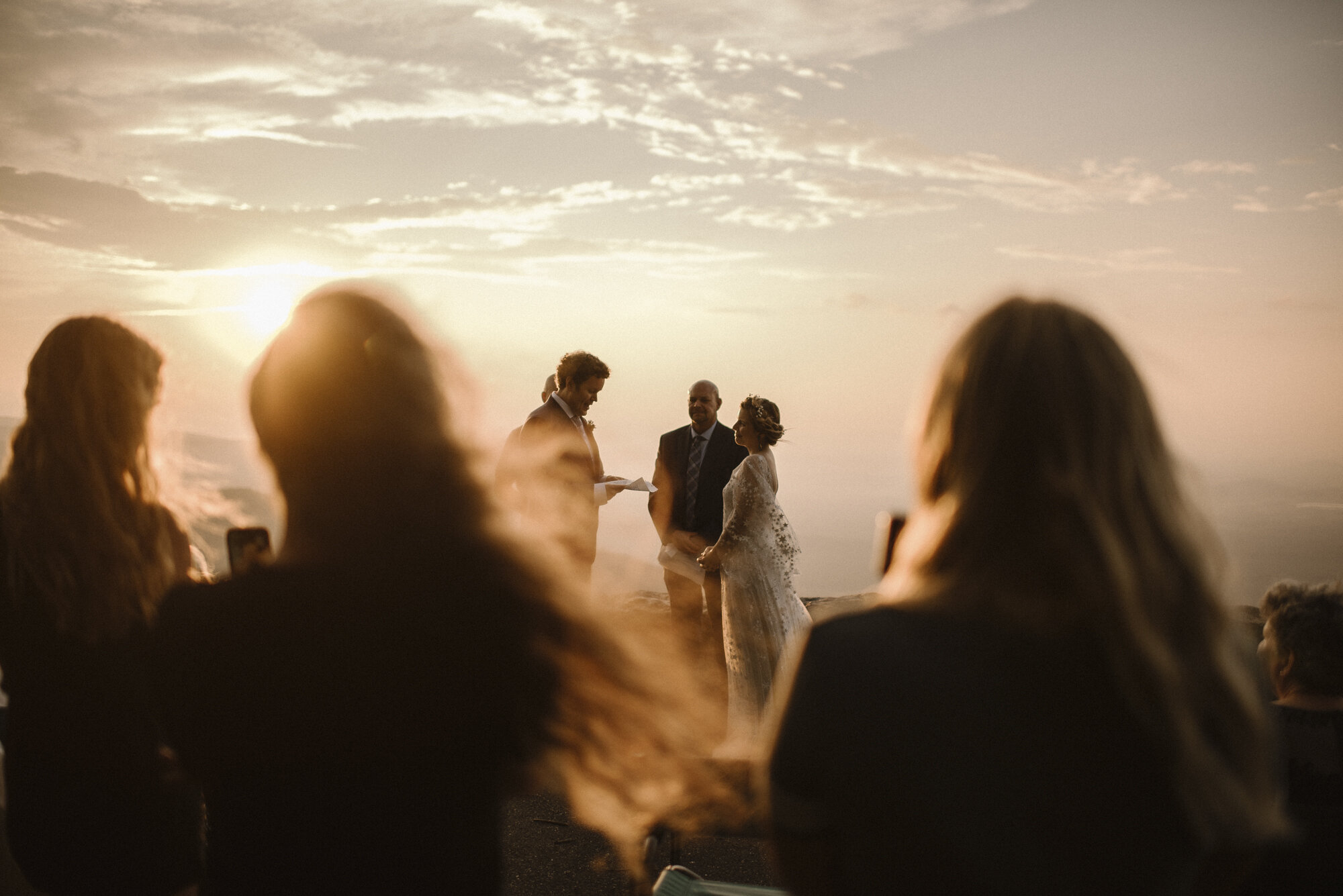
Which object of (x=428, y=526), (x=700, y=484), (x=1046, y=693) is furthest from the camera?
(x=700, y=484)

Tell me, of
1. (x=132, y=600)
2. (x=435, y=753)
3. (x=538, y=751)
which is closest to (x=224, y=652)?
(x=435, y=753)

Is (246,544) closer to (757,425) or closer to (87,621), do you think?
(87,621)

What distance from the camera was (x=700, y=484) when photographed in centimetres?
717

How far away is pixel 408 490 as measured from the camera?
115 centimetres

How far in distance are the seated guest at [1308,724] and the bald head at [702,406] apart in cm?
507

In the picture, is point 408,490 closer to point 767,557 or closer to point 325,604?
point 325,604

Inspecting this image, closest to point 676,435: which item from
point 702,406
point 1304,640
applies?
point 702,406

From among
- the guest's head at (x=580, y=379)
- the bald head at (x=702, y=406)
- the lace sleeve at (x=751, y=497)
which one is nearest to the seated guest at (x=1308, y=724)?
the lace sleeve at (x=751, y=497)

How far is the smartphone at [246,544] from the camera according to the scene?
5.01 ft

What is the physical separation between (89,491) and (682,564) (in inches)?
211

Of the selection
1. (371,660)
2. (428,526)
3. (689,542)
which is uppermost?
(428,526)

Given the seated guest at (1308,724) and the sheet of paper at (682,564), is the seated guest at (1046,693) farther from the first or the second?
the sheet of paper at (682,564)

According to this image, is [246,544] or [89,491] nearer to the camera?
[246,544]

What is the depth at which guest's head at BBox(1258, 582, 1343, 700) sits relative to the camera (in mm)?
2262
